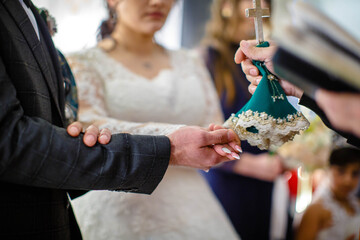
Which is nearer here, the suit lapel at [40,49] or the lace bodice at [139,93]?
the suit lapel at [40,49]

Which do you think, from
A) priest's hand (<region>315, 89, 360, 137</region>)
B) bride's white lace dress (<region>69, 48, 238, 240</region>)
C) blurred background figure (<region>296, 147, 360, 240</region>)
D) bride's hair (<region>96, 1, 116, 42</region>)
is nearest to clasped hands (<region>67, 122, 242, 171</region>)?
bride's white lace dress (<region>69, 48, 238, 240</region>)

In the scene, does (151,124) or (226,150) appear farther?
(151,124)

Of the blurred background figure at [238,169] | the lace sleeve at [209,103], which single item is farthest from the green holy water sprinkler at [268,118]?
the blurred background figure at [238,169]

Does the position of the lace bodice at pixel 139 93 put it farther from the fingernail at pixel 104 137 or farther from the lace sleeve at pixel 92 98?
the fingernail at pixel 104 137

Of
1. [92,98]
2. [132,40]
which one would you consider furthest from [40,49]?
[132,40]

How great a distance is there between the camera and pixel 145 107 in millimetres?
1696

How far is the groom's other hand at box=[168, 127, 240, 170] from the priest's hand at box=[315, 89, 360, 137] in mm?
390

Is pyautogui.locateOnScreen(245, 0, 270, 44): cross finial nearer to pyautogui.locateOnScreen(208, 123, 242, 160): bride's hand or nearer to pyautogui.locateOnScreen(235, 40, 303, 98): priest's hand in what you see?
pyautogui.locateOnScreen(235, 40, 303, 98): priest's hand

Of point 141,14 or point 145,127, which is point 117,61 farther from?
point 145,127

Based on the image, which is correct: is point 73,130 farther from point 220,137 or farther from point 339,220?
point 339,220

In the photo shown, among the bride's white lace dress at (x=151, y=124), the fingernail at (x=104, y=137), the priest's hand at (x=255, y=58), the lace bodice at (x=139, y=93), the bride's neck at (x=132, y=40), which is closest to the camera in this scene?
the fingernail at (x=104, y=137)

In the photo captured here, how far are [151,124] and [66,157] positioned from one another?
1.48 feet

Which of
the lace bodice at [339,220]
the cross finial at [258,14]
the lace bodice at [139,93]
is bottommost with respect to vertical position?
the lace bodice at [339,220]

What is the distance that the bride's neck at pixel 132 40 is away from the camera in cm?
180
